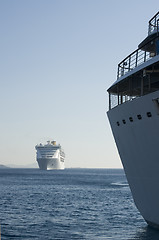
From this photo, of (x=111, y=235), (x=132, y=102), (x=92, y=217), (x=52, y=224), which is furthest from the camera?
(x=92, y=217)

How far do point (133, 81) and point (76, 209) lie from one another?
1940 cm

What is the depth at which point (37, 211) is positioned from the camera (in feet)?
113

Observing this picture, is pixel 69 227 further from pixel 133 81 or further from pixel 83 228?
pixel 133 81

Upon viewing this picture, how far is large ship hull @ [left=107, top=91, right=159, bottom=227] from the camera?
17.5 metres

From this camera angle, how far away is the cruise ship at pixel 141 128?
17.6 meters

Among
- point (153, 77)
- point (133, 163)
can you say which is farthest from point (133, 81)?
point (133, 163)

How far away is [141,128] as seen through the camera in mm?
18500

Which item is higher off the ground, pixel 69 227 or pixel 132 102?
pixel 132 102

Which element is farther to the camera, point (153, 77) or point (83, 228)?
point (83, 228)

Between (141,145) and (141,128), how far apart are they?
995 mm

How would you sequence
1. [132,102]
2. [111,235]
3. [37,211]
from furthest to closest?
[37,211] < [111,235] < [132,102]

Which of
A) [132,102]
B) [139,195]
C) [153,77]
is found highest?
[153,77]

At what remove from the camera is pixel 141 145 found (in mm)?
19000

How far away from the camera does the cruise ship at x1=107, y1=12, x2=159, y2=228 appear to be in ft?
57.9
